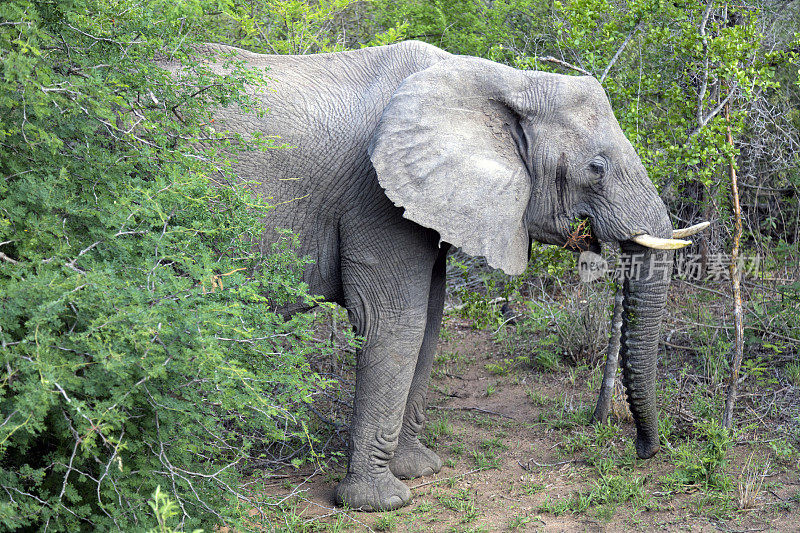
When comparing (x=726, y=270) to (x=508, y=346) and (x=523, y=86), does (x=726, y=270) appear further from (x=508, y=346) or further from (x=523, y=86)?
(x=523, y=86)

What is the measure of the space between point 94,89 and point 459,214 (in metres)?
2.05

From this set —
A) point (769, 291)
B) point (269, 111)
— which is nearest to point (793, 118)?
point (769, 291)

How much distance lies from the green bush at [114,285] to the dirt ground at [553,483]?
2.99 feet

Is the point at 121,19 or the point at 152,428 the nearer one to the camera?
the point at 152,428

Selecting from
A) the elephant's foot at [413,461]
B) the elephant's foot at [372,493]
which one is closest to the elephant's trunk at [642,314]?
the elephant's foot at [413,461]

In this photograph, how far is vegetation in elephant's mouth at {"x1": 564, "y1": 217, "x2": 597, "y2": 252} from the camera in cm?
483

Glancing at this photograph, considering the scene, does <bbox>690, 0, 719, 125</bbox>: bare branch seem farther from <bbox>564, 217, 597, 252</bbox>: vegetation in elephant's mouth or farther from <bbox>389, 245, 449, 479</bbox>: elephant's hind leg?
<bbox>389, 245, 449, 479</bbox>: elephant's hind leg

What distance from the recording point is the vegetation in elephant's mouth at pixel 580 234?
4.83 meters

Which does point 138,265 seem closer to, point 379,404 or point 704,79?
point 379,404

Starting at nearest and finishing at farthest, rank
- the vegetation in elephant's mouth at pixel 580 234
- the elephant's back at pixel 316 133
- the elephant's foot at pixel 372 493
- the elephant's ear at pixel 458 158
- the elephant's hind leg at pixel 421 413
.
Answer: the elephant's ear at pixel 458 158 → the vegetation in elephant's mouth at pixel 580 234 → the elephant's back at pixel 316 133 → the elephant's foot at pixel 372 493 → the elephant's hind leg at pixel 421 413

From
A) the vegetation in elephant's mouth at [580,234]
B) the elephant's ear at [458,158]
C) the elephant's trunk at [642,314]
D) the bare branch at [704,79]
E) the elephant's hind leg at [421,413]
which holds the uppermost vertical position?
the bare branch at [704,79]

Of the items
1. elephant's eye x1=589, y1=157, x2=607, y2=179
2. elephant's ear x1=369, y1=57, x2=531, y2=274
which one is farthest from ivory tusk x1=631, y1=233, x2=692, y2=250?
elephant's ear x1=369, y1=57, x2=531, y2=274

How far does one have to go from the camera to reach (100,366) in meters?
3.47

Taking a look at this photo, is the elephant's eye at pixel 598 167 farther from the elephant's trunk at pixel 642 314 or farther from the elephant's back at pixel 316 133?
the elephant's back at pixel 316 133
